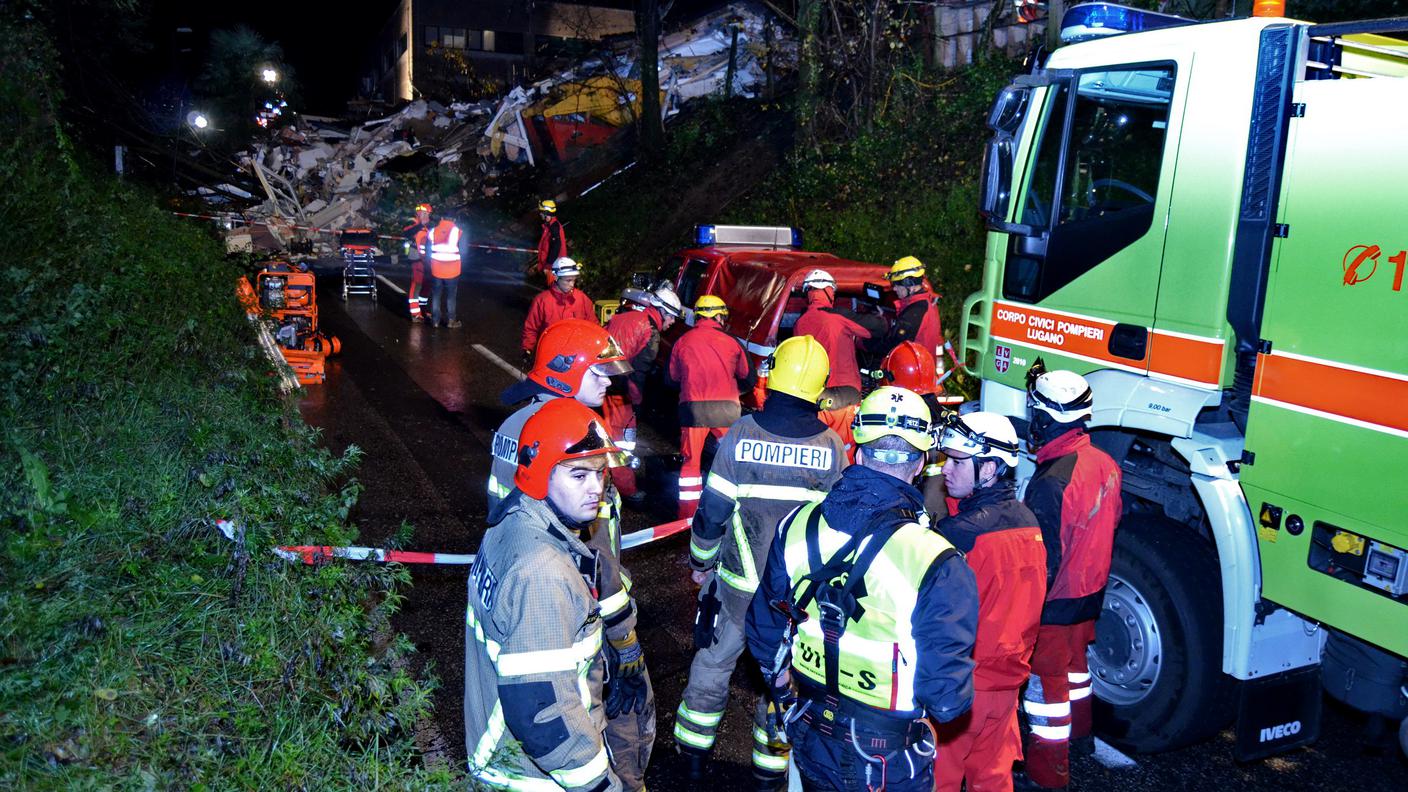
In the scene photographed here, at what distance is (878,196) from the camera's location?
16.7 meters

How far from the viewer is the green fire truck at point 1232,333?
4145 millimetres

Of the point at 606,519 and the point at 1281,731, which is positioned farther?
the point at 1281,731

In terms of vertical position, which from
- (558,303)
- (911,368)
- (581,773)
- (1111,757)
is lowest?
(1111,757)

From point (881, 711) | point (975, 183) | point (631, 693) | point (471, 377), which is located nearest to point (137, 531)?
point (631, 693)

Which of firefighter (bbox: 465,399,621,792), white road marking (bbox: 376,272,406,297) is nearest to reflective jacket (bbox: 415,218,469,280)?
white road marking (bbox: 376,272,406,297)

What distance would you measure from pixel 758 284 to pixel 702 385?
2.47 meters

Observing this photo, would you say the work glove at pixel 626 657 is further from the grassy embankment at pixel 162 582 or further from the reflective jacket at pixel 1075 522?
the reflective jacket at pixel 1075 522

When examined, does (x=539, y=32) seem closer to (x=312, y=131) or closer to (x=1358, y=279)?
(x=312, y=131)

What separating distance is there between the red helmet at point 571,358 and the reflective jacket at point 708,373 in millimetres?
3077

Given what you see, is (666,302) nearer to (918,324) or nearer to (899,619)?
(918,324)

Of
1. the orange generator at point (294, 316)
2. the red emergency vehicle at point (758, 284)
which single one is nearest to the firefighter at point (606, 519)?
the red emergency vehicle at point (758, 284)

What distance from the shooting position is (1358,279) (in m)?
4.17

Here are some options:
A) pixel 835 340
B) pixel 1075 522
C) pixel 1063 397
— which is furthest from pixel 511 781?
pixel 835 340

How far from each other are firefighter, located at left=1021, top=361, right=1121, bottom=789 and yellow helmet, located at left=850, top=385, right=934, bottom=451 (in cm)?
141
